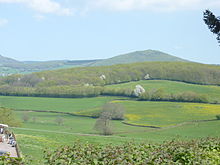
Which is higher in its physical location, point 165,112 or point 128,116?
point 165,112

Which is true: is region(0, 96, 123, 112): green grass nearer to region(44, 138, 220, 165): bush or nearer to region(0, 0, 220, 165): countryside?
region(0, 0, 220, 165): countryside

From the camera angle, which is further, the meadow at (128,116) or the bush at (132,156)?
the meadow at (128,116)

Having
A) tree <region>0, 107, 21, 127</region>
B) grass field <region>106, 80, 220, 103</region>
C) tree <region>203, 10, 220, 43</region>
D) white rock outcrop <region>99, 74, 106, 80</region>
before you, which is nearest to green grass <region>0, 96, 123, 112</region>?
grass field <region>106, 80, 220, 103</region>

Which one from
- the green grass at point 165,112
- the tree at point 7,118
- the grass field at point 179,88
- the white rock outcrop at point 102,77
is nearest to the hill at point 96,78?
the white rock outcrop at point 102,77

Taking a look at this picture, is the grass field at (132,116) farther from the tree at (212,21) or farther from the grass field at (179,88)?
the tree at (212,21)

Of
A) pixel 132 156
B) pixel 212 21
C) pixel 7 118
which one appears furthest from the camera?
pixel 7 118

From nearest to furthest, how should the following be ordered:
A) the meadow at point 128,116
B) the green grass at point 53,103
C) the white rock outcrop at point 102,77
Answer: the meadow at point 128,116
the green grass at point 53,103
the white rock outcrop at point 102,77

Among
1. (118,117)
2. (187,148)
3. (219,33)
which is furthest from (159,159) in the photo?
(118,117)

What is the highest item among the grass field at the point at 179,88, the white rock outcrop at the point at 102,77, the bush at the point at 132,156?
the white rock outcrop at the point at 102,77

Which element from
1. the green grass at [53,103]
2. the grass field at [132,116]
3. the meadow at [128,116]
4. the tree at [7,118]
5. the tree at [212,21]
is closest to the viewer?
the tree at [212,21]

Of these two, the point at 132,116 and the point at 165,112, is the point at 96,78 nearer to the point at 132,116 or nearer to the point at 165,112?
the point at 165,112

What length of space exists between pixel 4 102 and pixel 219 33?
3456 inches

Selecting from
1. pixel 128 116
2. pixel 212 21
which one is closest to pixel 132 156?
pixel 212 21

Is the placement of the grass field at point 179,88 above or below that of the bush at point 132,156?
above
